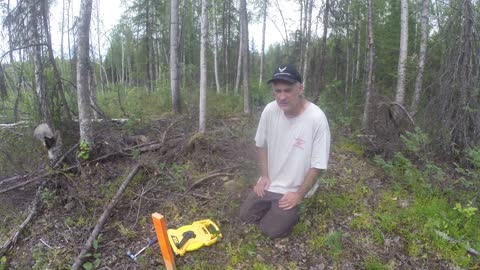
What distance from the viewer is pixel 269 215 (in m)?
3.23

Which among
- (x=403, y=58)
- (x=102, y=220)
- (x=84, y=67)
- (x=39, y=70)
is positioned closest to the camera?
(x=102, y=220)

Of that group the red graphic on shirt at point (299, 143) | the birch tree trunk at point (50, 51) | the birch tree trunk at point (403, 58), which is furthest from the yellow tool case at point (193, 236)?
the birch tree trunk at point (403, 58)

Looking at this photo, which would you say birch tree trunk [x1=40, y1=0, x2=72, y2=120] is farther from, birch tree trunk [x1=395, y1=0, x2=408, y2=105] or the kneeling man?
birch tree trunk [x1=395, y1=0, x2=408, y2=105]

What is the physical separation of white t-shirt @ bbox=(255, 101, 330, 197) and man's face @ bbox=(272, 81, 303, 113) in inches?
5.7

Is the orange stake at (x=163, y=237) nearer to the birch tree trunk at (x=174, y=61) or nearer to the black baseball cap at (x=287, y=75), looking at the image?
the black baseball cap at (x=287, y=75)

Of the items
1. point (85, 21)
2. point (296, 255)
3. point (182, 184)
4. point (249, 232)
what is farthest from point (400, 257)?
point (85, 21)

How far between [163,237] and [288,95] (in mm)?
1752

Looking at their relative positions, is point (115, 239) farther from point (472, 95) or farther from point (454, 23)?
point (454, 23)

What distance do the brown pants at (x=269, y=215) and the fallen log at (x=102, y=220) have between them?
1627 millimetres

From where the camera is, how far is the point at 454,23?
4559 mm

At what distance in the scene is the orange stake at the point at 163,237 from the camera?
8.45ft

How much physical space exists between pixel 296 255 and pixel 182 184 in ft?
5.90

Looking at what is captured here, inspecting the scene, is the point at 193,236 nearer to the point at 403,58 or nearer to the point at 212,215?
the point at 212,215

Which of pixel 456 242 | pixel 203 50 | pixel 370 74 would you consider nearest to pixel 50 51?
pixel 203 50
